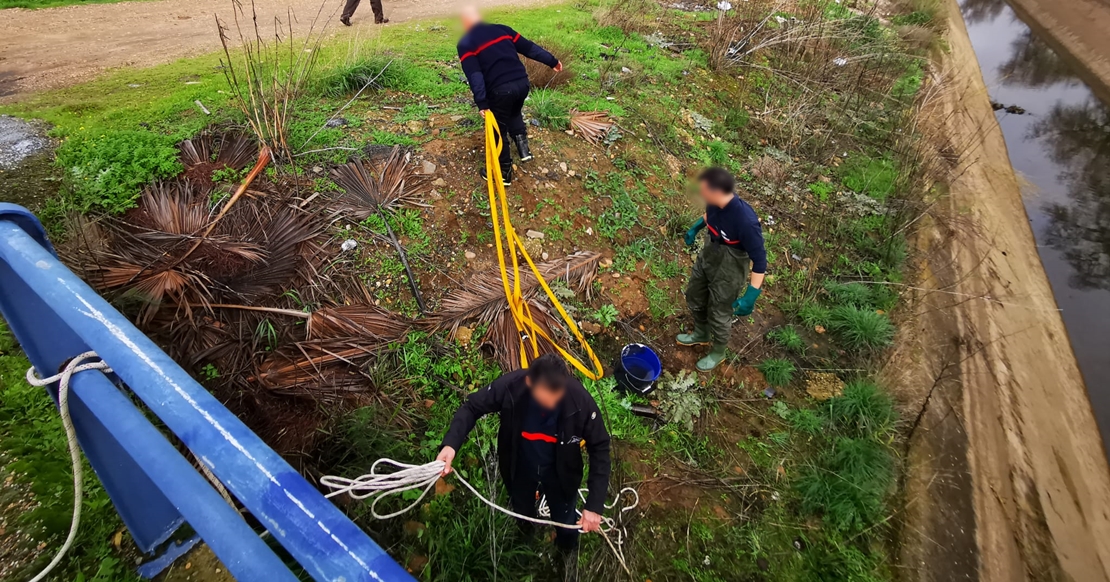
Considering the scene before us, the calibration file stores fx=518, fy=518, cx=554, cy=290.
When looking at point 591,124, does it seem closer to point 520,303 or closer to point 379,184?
point 379,184

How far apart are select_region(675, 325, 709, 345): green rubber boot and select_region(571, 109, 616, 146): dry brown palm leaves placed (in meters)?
2.50

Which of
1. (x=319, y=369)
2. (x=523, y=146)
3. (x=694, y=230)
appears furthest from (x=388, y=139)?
(x=694, y=230)

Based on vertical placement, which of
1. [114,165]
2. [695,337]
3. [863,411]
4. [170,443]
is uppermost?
[170,443]

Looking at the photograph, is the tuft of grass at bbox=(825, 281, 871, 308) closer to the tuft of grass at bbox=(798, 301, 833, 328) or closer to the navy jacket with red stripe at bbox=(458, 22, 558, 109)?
the tuft of grass at bbox=(798, 301, 833, 328)

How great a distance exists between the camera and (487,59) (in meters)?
4.17

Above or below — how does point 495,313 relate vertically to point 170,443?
below

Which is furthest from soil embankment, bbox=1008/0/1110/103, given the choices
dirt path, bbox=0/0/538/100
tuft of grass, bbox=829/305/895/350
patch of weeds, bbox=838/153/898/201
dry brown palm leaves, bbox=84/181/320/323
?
dry brown palm leaves, bbox=84/181/320/323

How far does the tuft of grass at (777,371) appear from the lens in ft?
14.5

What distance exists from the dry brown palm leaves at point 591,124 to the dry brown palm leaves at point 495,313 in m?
2.14

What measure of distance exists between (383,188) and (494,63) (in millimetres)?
1401

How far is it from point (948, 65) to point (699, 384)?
38.3ft

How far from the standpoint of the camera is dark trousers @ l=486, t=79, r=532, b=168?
4.26 metres

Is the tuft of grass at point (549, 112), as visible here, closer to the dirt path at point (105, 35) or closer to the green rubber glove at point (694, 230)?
the green rubber glove at point (694, 230)

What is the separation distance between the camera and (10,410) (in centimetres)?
232
